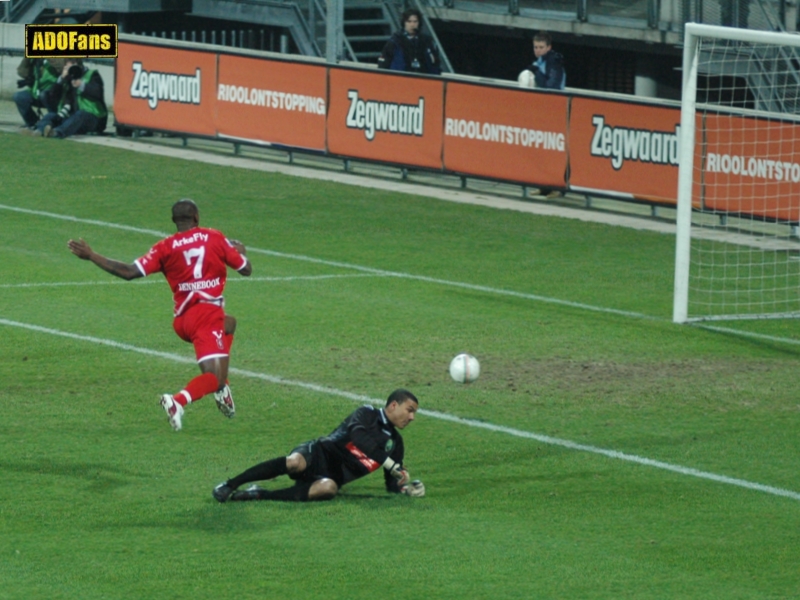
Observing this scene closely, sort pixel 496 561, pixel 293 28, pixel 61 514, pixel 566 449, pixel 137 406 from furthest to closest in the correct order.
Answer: pixel 293 28 < pixel 137 406 < pixel 566 449 < pixel 61 514 < pixel 496 561

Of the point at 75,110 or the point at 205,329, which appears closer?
the point at 205,329

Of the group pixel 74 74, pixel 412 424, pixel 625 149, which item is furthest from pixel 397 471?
pixel 74 74

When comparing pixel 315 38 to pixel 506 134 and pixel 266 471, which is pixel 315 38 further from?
pixel 266 471

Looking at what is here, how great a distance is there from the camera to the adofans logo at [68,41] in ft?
52.7

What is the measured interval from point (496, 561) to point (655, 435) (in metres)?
3.34

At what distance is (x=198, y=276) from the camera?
10.9m

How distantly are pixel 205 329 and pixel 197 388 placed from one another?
521 mm

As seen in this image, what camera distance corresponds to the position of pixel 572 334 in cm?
1540

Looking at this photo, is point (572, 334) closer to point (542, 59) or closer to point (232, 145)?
point (542, 59)

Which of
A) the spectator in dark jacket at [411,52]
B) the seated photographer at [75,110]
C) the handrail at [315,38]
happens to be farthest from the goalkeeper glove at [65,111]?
the spectator in dark jacket at [411,52]

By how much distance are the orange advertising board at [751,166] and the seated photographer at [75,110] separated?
39.4 ft

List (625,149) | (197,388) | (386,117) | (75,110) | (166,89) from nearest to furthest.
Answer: (197,388) < (625,149) < (386,117) < (166,89) < (75,110)

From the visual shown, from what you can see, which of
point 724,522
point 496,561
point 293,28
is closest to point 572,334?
point 724,522

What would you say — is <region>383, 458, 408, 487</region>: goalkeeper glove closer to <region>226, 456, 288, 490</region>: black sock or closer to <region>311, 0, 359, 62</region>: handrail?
<region>226, 456, 288, 490</region>: black sock
